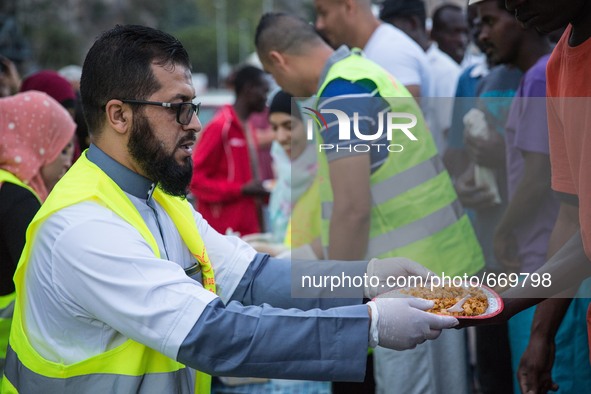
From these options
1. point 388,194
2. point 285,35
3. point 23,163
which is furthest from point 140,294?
point 285,35

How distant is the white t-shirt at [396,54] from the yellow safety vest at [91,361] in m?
2.61

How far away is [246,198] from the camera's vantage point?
6.57m

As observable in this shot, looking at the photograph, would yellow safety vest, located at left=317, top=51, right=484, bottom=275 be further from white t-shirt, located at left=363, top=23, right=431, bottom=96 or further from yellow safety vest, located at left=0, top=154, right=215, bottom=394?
white t-shirt, located at left=363, top=23, right=431, bottom=96

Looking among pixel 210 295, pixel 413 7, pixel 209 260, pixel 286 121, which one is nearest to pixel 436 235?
pixel 209 260

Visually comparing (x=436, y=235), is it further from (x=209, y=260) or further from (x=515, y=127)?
(x=209, y=260)

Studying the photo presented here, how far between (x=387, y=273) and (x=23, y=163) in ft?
5.37

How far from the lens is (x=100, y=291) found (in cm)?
214

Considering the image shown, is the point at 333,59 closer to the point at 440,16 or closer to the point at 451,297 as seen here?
the point at 451,297

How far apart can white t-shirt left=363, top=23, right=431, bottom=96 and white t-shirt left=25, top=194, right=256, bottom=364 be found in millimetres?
2768

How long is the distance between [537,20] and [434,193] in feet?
3.23

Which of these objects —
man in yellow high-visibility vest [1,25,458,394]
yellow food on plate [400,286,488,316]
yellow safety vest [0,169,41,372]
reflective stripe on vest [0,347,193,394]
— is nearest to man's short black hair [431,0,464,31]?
yellow safety vest [0,169,41,372]

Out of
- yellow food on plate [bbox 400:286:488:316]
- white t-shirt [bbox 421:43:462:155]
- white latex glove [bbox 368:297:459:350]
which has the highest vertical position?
white latex glove [bbox 368:297:459:350]

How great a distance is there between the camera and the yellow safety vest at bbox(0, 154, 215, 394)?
222cm

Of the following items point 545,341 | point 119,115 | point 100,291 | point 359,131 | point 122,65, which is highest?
point 122,65
